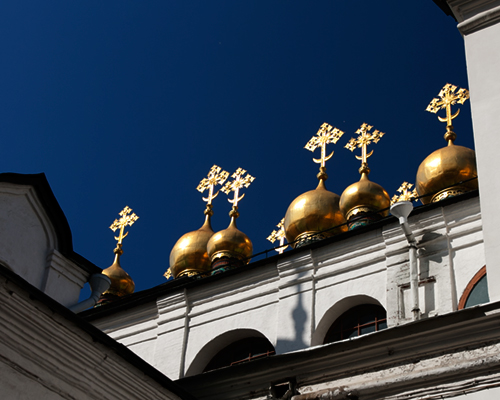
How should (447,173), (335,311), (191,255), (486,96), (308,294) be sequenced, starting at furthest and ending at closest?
1. (191,255)
2. (447,173)
3. (308,294)
4. (335,311)
5. (486,96)

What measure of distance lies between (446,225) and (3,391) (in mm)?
5728

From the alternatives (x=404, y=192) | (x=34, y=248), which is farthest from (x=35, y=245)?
(x=404, y=192)

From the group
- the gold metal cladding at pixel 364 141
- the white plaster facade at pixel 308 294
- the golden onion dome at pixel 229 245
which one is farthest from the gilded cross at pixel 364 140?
the white plaster facade at pixel 308 294

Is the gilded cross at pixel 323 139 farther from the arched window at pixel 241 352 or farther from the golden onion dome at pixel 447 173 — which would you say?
the arched window at pixel 241 352

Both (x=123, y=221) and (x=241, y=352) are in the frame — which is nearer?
(x=241, y=352)

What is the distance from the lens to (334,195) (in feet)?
48.7

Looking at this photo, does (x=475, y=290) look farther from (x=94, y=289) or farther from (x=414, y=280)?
(x=94, y=289)

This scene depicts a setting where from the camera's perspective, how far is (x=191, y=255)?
635 inches

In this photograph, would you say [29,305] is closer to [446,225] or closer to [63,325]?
[63,325]

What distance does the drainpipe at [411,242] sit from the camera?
9.23 m

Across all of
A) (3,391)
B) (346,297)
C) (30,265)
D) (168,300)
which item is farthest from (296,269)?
(3,391)

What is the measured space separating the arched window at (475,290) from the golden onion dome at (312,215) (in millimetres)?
4685

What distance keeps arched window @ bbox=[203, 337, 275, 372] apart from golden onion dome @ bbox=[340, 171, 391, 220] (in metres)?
4.21

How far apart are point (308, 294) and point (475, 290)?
2.24 metres
